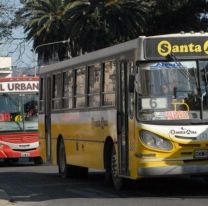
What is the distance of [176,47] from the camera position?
44.9ft

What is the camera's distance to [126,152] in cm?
1404

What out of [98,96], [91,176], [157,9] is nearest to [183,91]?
[98,96]

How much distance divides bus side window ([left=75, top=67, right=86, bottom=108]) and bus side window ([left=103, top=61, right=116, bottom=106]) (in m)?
1.53

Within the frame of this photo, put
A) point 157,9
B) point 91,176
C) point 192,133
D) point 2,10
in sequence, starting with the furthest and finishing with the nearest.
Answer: point 157,9, point 91,176, point 2,10, point 192,133

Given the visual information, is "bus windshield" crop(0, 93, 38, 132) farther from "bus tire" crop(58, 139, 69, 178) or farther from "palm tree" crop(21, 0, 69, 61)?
"palm tree" crop(21, 0, 69, 61)

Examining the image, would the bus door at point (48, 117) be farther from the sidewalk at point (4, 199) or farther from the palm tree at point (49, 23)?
the palm tree at point (49, 23)

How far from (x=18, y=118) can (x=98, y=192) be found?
1185cm

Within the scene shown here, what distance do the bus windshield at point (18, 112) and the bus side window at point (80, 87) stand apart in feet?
30.3

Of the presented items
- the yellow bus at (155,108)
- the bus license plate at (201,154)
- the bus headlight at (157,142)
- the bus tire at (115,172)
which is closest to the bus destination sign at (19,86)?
the yellow bus at (155,108)

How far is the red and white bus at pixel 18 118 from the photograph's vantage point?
26.4 metres

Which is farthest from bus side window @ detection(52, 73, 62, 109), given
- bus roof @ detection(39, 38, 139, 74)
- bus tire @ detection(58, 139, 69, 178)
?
bus tire @ detection(58, 139, 69, 178)

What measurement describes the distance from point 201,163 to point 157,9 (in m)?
38.0

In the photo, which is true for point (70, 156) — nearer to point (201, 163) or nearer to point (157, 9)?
point (201, 163)

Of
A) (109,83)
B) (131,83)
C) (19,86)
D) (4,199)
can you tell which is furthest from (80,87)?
(19,86)
